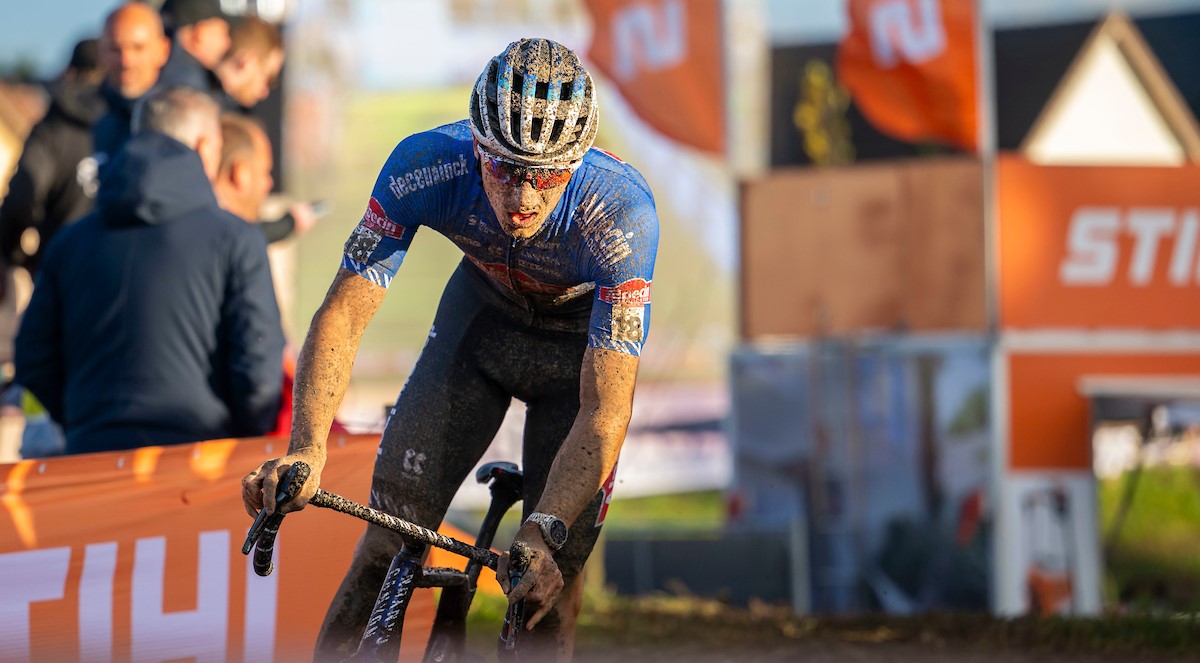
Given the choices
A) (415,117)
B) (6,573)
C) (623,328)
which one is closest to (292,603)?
(6,573)

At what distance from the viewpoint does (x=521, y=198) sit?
412cm

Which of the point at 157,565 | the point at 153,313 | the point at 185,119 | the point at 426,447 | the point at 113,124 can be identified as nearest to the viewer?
the point at 426,447

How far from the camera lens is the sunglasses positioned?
13.4ft

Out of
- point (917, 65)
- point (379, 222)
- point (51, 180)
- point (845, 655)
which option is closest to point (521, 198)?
point (379, 222)

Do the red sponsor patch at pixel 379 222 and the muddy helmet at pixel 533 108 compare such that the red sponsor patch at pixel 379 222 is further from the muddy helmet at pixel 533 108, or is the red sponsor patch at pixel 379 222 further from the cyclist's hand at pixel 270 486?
the cyclist's hand at pixel 270 486

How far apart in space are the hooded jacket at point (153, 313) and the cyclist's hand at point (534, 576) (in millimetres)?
2473

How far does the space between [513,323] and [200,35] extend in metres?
3.95

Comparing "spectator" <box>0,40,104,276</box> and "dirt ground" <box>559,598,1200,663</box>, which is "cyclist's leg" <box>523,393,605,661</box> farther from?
"spectator" <box>0,40,104,276</box>

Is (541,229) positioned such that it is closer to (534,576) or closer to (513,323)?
(513,323)

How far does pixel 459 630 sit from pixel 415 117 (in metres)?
40.2

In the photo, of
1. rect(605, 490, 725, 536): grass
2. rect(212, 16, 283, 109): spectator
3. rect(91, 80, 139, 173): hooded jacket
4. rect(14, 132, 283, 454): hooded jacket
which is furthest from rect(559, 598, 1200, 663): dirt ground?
rect(605, 490, 725, 536): grass

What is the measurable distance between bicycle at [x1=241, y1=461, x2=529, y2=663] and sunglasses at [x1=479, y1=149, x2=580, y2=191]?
3.44 ft

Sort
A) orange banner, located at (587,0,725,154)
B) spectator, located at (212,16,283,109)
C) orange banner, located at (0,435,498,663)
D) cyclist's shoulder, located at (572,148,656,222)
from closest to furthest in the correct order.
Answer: cyclist's shoulder, located at (572,148,656,222)
orange banner, located at (0,435,498,663)
spectator, located at (212,16,283,109)
orange banner, located at (587,0,725,154)

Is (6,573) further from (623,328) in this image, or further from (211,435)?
(623,328)
